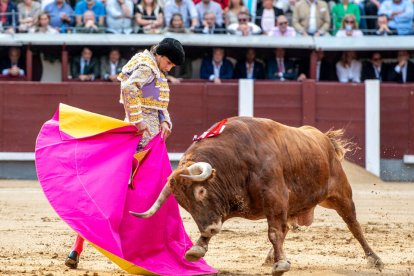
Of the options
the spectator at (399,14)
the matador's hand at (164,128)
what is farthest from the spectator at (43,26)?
the matador's hand at (164,128)

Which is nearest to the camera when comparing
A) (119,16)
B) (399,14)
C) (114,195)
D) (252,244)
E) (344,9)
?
(114,195)

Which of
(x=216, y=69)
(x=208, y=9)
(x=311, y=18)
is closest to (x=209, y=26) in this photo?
(x=208, y=9)

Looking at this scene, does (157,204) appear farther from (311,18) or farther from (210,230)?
(311,18)

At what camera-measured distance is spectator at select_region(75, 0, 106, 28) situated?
13.5 m

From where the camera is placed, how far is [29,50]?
1416cm

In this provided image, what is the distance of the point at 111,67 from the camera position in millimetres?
13914

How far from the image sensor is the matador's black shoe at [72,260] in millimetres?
6055

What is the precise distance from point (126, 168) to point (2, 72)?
27.9 feet

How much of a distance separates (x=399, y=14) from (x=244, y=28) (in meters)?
2.06

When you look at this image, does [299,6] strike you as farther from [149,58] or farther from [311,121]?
[149,58]

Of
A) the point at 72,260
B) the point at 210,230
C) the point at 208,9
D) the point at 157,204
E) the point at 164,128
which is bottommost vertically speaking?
the point at 72,260

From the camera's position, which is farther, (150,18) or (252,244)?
(150,18)

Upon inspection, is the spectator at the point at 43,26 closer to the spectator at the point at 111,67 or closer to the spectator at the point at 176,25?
the spectator at the point at 111,67

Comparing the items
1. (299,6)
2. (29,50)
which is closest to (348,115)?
(299,6)
